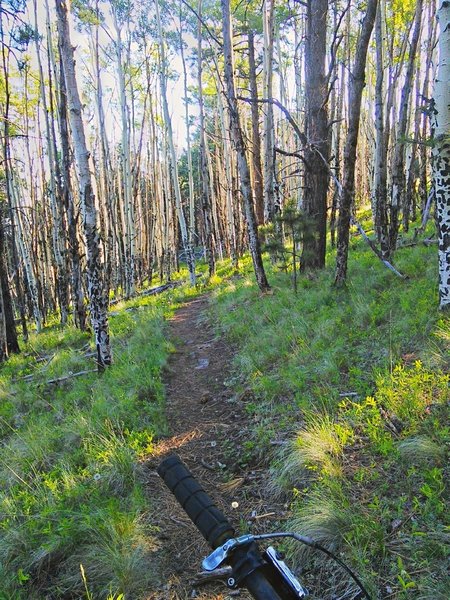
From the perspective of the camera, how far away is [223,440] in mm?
3908

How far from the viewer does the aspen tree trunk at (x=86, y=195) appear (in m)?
5.68

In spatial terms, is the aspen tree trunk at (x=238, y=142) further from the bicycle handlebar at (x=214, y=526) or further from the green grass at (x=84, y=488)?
the bicycle handlebar at (x=214, y=526)

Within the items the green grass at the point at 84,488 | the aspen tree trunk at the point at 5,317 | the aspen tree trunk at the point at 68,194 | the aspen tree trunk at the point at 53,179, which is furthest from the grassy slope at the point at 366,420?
the aspen tree trunk at the point at 53,179

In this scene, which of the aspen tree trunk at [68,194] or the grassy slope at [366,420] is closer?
the grassy slope at [366,420]

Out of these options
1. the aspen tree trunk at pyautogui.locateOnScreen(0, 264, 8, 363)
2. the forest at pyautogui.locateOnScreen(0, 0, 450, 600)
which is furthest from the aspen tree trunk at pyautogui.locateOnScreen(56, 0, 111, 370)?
the aspen tree trunk at pyautogui.locateOnScreen(0, 264, 8, 363)

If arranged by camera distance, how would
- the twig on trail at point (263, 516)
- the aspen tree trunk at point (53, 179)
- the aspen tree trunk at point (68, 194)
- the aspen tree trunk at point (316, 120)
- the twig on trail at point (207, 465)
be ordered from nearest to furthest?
the twig on trail at point (263, 516) → the twig on trail at point (207, 465) → the aspen tree trunk at point (316, 120) → the aspen tree trunk at point (68, 194) → the aspen tree trunk at point (53, 179)

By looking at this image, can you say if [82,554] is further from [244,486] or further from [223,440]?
[223,440]

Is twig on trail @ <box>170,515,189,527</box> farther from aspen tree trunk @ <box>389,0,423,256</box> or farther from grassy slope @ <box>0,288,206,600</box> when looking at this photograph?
aspen tree trunk @ <box>389,0,423,256</box>

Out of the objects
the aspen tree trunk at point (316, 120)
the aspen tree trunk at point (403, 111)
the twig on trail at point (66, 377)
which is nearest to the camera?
the twig on trail at point (66, 377)

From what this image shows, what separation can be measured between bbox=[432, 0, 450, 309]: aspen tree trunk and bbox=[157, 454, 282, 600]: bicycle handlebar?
3808mm

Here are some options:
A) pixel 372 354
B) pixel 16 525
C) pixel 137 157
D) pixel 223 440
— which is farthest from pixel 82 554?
pixel 137 157

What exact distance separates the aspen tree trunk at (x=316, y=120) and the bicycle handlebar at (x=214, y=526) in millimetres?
6264

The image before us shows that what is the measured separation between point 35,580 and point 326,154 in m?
7.44

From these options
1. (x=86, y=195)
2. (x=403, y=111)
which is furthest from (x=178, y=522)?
(x=403, y=111)
